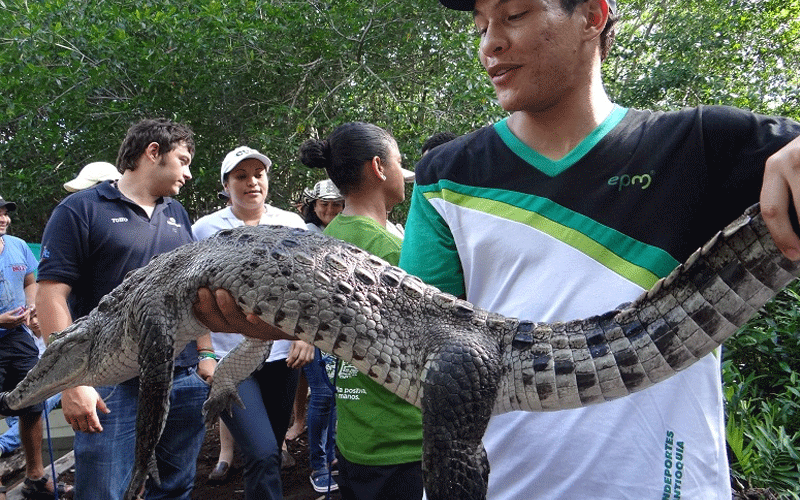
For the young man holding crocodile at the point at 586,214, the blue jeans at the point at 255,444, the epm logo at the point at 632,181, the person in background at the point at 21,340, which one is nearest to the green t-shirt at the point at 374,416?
the blue jeans at the point at 255,444

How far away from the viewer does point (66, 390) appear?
2.84m

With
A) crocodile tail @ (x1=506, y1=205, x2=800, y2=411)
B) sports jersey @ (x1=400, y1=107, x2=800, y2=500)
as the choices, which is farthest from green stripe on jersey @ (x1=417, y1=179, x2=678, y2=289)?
crocodile tail @ (x1=506, y1=205, x2=800, y2=411)

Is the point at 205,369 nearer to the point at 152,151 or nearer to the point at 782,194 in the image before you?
the point at 152,151

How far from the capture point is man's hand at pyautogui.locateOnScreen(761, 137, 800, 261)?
1.06 metres

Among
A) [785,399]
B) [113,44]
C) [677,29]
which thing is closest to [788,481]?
[785,399]

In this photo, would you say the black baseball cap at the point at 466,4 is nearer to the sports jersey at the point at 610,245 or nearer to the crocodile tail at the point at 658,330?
the sports jersey at the point at 610,245

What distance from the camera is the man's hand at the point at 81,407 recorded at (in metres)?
2.87

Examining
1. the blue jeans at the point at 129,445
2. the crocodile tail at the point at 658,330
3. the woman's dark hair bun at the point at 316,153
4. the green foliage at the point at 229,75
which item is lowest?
the blue jeans at the point at 129,445

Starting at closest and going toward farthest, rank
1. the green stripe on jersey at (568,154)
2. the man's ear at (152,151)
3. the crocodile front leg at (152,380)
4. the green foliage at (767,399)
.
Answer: the green stripe on jersey at (568,154) < the crocodile front leg at (152,380) < the man's ear at (152,151) < the green foliage at (767,399)

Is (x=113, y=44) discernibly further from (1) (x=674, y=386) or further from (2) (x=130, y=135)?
(1) (x=674, y=386)

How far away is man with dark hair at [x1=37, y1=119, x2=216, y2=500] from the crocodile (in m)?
0.94

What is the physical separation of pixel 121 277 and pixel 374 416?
1566 millimetres

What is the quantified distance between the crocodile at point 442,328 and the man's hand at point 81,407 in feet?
2.33

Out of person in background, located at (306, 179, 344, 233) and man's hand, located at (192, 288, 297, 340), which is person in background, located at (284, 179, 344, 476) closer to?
person in background, located at (306, 179, 344, 233)
